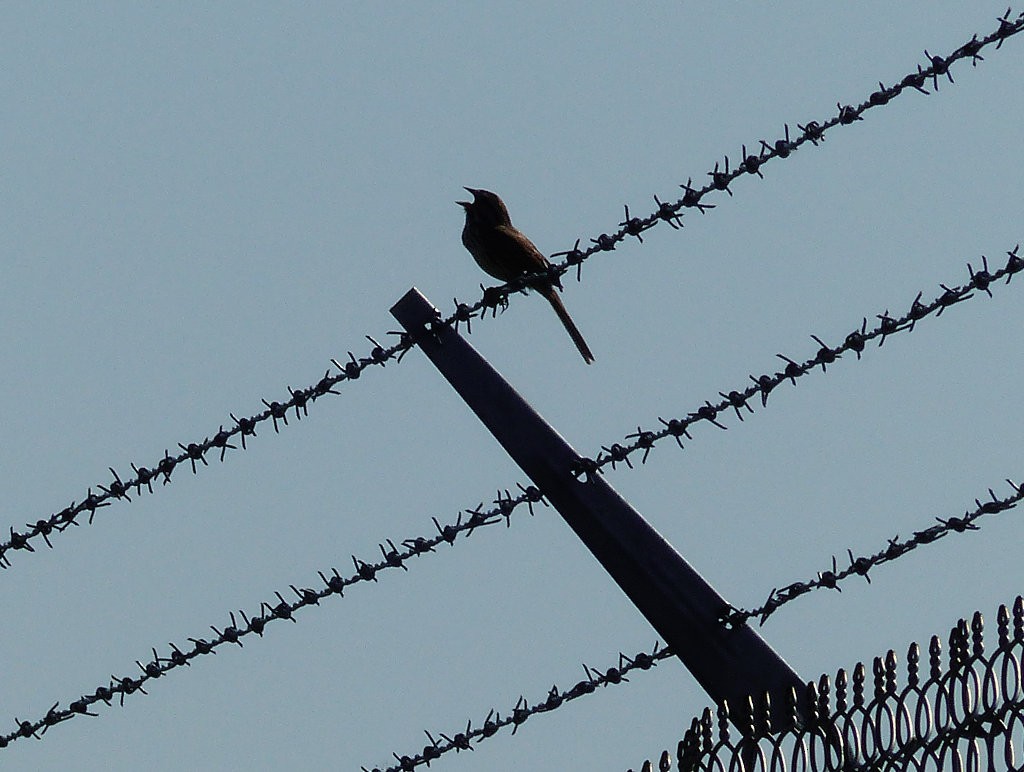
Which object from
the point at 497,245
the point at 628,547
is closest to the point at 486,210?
the point at 497,245

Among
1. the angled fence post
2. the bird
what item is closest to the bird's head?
the bird

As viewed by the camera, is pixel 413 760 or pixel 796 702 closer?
pixel 796 702

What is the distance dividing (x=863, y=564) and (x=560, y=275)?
130 centimetres

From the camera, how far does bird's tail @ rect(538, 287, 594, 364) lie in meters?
7.76

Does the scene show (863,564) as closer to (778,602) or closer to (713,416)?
(778,602)

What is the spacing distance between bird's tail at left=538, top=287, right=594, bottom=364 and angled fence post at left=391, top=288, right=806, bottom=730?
9.21 feet

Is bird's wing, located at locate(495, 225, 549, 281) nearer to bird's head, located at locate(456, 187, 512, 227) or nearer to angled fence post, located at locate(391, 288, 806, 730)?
bird's head, located at locate(456, 187, 512, 227)

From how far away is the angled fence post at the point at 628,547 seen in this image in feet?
13.9

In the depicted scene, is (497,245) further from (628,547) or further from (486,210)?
(628,547)

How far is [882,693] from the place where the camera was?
3.83m

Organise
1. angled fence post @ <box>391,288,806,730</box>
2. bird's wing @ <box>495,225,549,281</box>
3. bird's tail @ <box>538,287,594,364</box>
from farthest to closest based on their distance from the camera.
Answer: bird's wing @ <box>495,225,549,281</box>, bird's tail @ <box>538,287,594,364</box>, angled fence post @ <box>391,288,806,730</box>

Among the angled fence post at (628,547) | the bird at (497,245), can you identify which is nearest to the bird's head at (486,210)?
the bird at (497,245)

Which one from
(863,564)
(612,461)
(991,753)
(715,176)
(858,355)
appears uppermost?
(715,176)

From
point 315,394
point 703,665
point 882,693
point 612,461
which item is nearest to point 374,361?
point 315,394
